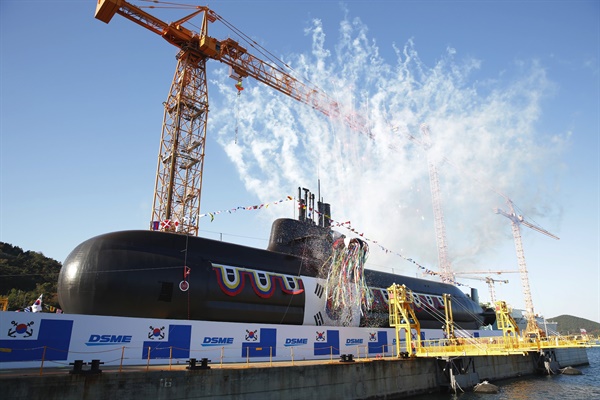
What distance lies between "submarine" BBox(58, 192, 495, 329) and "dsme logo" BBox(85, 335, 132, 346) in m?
1.25

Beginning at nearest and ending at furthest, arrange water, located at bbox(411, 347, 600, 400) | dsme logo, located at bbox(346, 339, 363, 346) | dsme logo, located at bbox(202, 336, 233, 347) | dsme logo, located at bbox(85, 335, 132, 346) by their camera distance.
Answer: dsme logo, located at bbox(85, 335, 132, 346) → dsme logo, located at bbox(202, 336, 233, 347) → water, located at bbox(411, 347, 600, 400) → dsme logo, located at bbox(346, 339, 363, 346)

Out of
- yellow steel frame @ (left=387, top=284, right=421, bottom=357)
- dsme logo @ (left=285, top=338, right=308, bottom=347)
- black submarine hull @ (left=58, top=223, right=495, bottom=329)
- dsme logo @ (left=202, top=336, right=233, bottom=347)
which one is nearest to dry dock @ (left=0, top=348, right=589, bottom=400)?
yellow steel frame @ (left=387, top=284, right=421, bottom=357)

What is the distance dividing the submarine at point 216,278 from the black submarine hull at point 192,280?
5 centimetres

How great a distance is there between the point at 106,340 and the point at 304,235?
1634cm

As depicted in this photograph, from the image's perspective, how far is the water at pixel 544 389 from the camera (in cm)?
2842

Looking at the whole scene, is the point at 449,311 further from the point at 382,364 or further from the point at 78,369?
the point at 78,369

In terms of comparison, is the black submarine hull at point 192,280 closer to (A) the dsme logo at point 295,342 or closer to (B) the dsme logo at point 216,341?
(B) the dsme logo at point 216,341

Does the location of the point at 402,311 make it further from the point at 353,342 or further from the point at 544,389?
the point at 544,389

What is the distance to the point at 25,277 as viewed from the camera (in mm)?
67750

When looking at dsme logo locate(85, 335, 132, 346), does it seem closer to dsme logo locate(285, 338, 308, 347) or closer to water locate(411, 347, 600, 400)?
dsme logo locate(285, 338, 308, 347)

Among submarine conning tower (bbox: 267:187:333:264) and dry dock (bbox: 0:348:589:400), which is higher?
submarine conning tower (bbox: 267:187:333:264)

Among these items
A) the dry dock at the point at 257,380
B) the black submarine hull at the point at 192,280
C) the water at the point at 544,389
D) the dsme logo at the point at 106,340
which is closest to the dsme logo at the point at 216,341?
the black submarine hull at the point at 192,280

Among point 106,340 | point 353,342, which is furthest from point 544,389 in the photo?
point 106,340

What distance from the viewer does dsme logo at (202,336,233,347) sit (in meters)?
22.9
